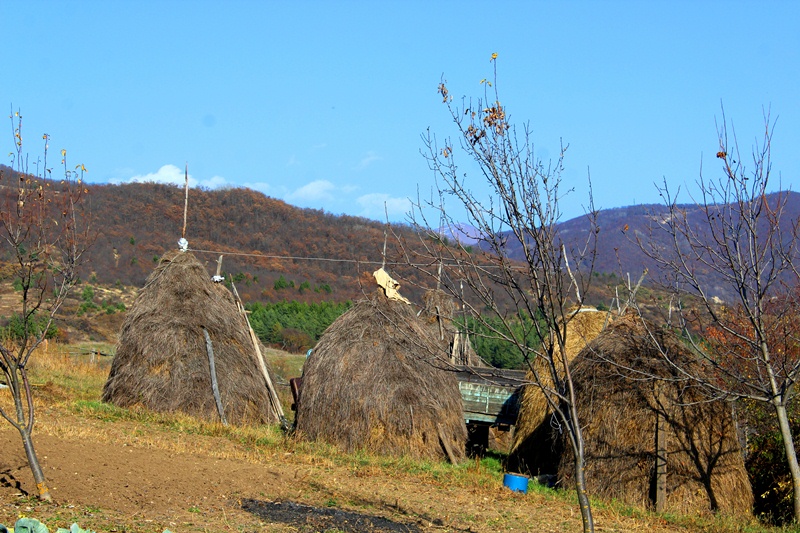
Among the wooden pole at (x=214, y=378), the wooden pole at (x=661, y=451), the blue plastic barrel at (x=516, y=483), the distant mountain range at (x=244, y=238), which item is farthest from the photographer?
the distant mountain range at (x=244, y=238)

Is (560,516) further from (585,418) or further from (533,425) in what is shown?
(533,425)

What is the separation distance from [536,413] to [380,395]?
257 cm

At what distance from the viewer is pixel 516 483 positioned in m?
10.1

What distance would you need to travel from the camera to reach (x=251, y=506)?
24.9ft

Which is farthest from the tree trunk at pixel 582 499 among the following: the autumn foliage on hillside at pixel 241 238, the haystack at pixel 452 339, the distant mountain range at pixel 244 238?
the autumn foliage on hillside at pixel 241 238

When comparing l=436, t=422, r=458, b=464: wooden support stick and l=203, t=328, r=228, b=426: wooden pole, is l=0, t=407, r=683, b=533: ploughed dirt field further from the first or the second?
l=203, t=328, r=228, b=426: wooden pole

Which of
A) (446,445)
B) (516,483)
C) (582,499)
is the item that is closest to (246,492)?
(516,483)

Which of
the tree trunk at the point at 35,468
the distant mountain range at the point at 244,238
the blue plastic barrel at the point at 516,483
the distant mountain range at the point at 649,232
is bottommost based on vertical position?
the blue plastic barrel at the point at 516,483

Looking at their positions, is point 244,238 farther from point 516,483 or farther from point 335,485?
point 335,485

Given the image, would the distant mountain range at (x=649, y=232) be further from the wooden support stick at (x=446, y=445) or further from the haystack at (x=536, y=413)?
the wooden support stick at (x=446, y=445)

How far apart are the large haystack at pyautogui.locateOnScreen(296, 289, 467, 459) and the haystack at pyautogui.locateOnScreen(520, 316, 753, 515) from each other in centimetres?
214

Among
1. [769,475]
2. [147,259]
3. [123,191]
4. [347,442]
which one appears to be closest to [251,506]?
[347,442]

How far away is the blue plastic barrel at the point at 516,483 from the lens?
10.1m

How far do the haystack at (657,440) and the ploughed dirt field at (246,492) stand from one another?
633 mm
